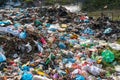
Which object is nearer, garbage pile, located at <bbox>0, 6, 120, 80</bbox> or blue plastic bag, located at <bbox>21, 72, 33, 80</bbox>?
blue plastic bag, located at <bbox>21, 72, 33, 80</bbox>

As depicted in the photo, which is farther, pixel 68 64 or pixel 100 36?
pixel 100 36

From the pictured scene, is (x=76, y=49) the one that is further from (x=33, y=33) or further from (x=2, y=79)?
(x=2, y=79)

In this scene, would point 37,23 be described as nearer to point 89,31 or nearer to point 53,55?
point 89,31

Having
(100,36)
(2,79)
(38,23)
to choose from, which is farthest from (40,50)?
(38,23)

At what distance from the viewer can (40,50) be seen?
8.86m

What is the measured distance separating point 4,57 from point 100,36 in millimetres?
5436

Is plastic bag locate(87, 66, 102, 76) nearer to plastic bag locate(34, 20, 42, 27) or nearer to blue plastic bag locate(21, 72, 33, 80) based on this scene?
blue plastic bag locate(21, 72, 33, 80)

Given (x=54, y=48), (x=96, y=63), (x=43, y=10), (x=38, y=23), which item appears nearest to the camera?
(x=96, y=63)

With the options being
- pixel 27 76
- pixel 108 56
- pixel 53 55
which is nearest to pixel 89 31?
pixel 108 56

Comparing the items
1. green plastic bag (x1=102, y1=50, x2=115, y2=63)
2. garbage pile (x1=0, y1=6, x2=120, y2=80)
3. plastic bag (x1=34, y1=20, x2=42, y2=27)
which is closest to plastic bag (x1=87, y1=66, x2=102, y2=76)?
garbage pile (x1=0, y1=6, x2=120, y2=80)

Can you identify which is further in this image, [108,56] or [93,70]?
[108,56]

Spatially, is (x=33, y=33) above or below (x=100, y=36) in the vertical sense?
above

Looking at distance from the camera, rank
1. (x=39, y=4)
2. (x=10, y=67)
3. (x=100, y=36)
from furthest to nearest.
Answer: (x=39, y=4) < (x=100, y=36) < (x=10, y=67)

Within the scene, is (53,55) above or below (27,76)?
below
